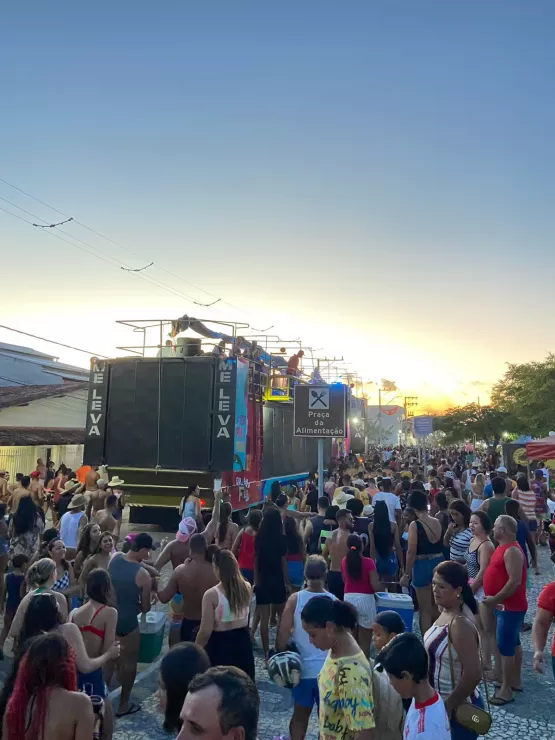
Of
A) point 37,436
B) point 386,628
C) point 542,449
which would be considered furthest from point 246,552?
point 37,436

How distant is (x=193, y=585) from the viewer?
495 cm

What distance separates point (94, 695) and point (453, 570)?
8.01 ft

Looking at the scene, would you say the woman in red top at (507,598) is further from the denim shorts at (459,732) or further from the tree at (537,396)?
the tree at (537,396)

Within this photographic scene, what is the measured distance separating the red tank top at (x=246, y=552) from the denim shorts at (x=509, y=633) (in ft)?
9.88

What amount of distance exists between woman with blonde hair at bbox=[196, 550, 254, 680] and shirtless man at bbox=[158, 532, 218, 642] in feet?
2.49

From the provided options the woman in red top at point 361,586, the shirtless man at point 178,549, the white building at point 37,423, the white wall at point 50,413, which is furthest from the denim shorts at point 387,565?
the white wall at point 50,413

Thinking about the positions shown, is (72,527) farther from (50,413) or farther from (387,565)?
(50,413)

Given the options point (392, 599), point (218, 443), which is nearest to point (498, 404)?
point (218, 443)

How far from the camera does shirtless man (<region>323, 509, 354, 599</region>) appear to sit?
247 inches

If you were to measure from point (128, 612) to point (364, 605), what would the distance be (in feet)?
7.42

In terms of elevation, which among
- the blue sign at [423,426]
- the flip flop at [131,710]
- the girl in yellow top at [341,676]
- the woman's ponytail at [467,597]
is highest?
the blue sign at [423,426]

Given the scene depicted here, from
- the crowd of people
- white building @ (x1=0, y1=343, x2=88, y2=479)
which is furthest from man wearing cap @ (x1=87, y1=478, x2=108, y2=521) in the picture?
white building @ (x1=0, y1=343, x2=88, y2=479)

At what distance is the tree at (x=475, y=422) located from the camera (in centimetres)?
4656

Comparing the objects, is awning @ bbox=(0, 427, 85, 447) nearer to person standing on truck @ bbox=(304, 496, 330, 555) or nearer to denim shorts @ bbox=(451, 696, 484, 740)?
person standing on truck @ bbox=(304, 496, 330, 555)
